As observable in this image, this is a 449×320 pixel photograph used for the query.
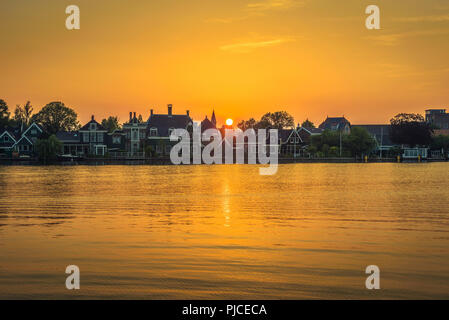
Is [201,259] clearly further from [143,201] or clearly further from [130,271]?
[143,201]

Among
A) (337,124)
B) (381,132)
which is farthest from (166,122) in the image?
(381,132)

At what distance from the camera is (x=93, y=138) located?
11838cm

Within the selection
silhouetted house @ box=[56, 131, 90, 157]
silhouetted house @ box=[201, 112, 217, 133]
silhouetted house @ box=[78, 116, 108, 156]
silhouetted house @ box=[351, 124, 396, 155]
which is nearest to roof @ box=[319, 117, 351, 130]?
silhouetted house @ box=[351, 124, 396, 155]

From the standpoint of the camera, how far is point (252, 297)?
10.3m

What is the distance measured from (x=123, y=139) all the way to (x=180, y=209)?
96.5 metres

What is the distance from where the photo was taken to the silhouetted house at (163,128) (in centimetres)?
11712

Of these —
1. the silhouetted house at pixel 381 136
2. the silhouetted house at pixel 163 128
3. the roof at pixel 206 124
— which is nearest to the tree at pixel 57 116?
the silhouetted house at pixel 163 128

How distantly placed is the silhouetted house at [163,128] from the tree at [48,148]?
20.5 metres

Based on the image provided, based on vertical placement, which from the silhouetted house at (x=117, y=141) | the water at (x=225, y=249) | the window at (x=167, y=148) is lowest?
the water at (x=225, y=249)

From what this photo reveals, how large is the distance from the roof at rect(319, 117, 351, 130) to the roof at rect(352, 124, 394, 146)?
26.9 ft

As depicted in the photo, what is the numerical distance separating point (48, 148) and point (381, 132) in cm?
9628

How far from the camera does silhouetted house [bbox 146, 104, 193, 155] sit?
11712cm

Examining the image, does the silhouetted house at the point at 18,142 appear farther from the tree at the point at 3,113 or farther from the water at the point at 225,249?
the water at the point at 225,249

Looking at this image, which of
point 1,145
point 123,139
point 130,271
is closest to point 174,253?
point 130,271
